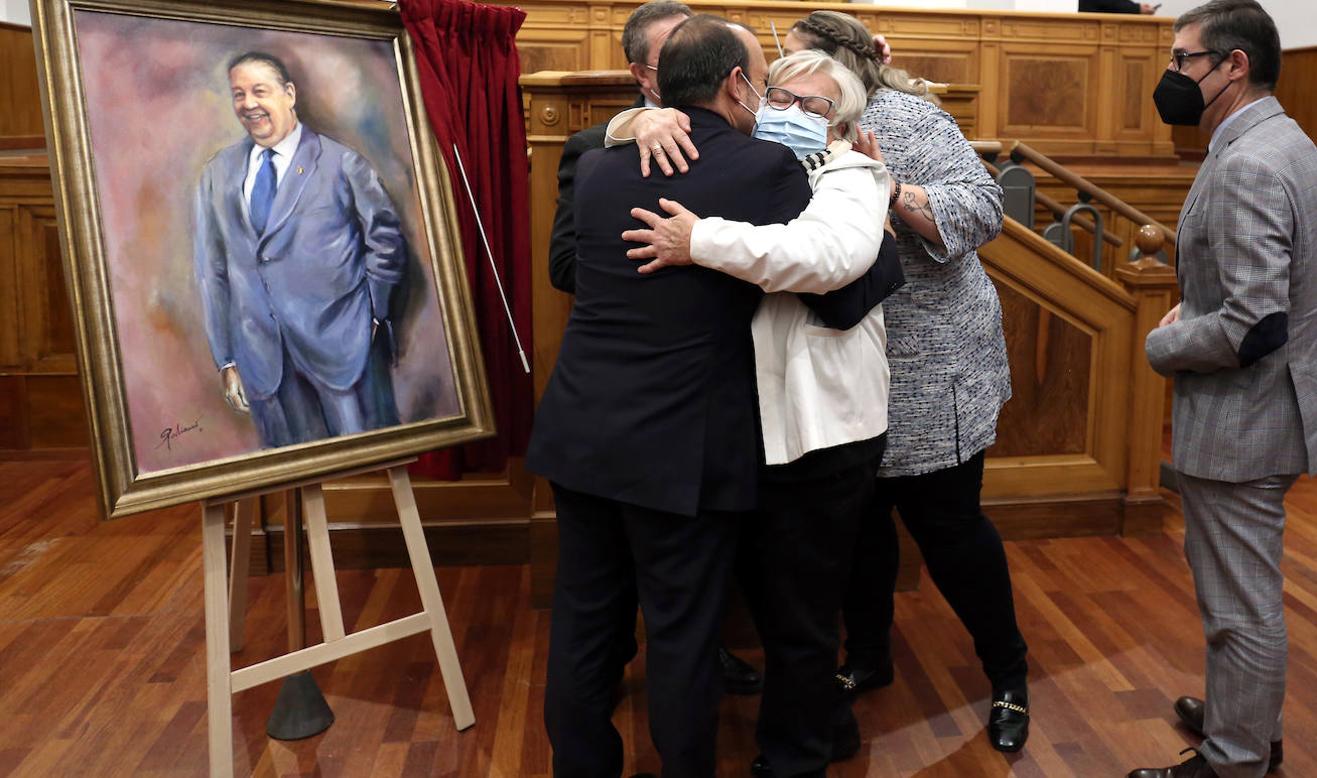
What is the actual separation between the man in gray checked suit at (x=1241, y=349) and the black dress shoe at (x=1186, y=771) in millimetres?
60

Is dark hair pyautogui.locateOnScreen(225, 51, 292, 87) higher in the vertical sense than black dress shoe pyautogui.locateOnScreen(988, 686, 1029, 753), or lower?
higher

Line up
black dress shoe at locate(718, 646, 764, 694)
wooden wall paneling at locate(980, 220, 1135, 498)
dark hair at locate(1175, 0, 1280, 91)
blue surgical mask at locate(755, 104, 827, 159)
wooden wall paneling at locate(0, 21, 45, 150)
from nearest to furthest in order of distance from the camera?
blue surgical mask at locate(755, 104, 827, 159) < dark hair at locate(1175, 0, 1280, 91) < black dress shoe at locate(718, 646, 764, 694) < wooden wall paneling at locate(980, 220, 1135, 498) < wooden wall paneling at locate(0, 21, 45, 150)

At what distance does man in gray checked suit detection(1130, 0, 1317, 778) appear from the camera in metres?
1.88

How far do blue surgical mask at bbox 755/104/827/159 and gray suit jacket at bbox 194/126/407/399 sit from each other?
87 centimetres

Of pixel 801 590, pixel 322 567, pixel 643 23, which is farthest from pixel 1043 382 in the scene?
pixel 322 567

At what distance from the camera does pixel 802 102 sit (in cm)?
184

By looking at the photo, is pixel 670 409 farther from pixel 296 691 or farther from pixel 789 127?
pixel 296 691

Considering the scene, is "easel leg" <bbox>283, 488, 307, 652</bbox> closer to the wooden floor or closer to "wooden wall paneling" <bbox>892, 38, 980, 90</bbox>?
the wooden floor

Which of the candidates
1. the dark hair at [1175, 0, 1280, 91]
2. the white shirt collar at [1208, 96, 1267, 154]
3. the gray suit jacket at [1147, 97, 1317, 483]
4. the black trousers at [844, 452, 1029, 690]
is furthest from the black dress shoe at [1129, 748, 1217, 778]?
the dark hair at [1175, 0, 1280, 91]

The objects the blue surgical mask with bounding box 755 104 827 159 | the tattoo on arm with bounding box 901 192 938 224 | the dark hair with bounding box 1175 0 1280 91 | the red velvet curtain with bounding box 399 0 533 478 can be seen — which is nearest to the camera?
the blue surgical mask with bounding box 755 104 827 159

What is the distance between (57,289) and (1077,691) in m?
4.01

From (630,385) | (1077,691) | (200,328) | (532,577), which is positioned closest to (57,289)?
(532,577)

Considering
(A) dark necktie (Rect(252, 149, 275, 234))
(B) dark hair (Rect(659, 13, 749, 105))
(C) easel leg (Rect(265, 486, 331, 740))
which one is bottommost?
(C) easel leg (Rect(265, 486, 331, 740))

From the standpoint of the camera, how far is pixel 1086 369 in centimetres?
355
